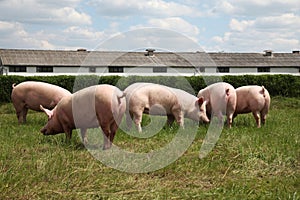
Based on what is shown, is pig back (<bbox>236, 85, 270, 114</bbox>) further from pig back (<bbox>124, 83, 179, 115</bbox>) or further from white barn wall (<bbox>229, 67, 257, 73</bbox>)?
white barn wall (<bbox>229, 67, 257, 73</bbox>)

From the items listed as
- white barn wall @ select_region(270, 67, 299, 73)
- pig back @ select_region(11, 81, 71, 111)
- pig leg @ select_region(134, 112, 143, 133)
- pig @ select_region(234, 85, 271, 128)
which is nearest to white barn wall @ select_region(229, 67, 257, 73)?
white barn wall @ select_region(270, 67, 299, 73)

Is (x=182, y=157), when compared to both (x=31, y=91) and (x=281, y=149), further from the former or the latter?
(x=31, y=91)

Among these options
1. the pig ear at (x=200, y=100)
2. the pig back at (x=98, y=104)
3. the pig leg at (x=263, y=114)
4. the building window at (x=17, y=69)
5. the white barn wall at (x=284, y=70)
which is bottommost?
the white barn wall at (x=284, y=70)

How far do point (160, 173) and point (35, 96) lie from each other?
272 inches

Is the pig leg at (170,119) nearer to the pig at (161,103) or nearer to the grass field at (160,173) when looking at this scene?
the pig at (161,103)

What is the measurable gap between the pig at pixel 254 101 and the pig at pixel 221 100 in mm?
516

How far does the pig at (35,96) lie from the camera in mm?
11773

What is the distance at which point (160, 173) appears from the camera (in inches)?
242

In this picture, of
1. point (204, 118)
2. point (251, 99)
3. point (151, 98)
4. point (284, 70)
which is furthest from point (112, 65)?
point (151, 98)

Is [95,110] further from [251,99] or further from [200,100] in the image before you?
[251,99]

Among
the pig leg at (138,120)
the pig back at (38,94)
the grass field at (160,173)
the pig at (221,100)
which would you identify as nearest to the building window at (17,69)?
the pig back at (38,94)

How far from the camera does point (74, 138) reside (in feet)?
29.2

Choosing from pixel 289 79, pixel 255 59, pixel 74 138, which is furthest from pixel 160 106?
pixel 255 59

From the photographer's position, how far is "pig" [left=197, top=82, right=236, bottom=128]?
439 inches
